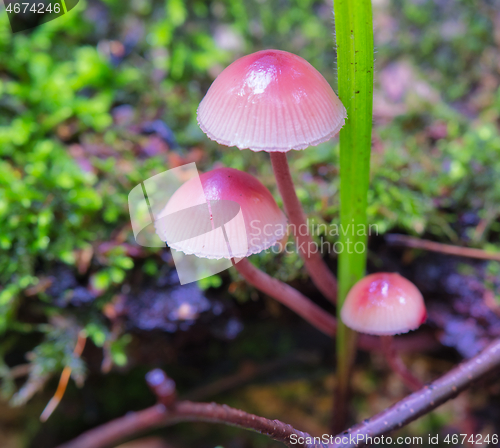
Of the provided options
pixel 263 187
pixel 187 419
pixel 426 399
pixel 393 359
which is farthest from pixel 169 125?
pixel 426 399

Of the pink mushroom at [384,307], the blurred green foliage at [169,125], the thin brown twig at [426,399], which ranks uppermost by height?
the blurred green foliage at [169,125]

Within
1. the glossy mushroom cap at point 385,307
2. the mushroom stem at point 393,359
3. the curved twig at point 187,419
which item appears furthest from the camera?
the mushroom stem at point 393,359

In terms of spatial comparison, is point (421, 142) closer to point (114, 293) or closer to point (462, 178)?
point (462, 178)

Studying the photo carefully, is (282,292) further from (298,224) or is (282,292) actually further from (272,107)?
(272,107)

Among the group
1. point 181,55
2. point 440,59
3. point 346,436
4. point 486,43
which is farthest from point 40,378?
point 486,43

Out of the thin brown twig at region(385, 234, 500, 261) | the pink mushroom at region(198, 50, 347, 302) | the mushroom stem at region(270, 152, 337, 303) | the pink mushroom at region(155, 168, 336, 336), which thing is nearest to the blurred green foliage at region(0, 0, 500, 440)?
the thin brown twig at region(385, 234, 500, 261)

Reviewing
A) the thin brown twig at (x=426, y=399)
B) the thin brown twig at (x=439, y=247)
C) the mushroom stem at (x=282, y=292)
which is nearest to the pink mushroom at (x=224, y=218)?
the mushroom stem at (x=282, y=292)

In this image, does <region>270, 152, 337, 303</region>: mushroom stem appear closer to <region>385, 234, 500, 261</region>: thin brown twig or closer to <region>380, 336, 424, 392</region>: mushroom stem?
<region>380, 336, 424, 392</region>: mushroom stem

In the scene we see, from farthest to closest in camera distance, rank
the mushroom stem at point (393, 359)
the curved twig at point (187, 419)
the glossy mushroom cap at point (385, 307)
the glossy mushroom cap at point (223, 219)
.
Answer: the mushroom stem at point (393, 359) < the glossy mushroom cap at point (385, 307) < the glossy mushroom cap at point (223, 219) < the curved twig at point (187, 419)

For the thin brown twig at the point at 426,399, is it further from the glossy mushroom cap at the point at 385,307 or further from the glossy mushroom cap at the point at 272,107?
the glossy mushroom cap at the point at 272,107
